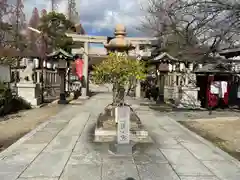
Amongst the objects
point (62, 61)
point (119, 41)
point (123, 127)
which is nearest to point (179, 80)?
point (62, 61)

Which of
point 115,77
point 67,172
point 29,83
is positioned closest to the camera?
point 67,172

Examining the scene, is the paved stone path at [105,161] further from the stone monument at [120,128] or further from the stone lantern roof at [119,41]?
the stone lantern roof at [119,41]

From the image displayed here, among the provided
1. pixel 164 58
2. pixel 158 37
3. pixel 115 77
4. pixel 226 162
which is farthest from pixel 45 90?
pixel 226 162

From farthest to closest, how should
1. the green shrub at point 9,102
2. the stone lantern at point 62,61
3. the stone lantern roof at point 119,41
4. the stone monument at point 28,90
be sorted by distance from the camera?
the stone lantern at point 62,61, the stone monument at point 28,90, the green shrub at point 9,102, the stone lantern roof at point 119,41

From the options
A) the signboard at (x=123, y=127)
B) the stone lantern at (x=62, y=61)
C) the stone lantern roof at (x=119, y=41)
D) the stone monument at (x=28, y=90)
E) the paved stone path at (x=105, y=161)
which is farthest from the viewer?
the stone lantern at (x=62, y=61)

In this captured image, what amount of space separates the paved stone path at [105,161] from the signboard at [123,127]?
0.44 metres

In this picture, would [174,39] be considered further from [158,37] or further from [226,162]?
[226,162]

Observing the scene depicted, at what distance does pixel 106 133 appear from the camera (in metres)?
7.76

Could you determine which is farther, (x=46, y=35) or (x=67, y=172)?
(x=46, y=35)

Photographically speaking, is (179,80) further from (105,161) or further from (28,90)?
(105,161)

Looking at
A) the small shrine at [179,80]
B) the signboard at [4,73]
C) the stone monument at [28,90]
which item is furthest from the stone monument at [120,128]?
the small shrine at [179,80]

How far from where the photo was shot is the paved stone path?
501cm

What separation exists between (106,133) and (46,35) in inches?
1168

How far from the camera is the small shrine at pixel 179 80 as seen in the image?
1758 cm
